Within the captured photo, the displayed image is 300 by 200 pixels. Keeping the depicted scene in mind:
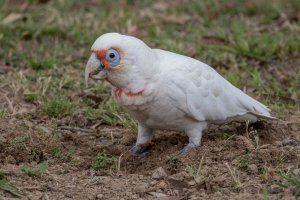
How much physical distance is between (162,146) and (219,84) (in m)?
0.65

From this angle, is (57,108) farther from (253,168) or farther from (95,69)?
(253,168)

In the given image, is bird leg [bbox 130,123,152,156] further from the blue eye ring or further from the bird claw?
the blue eye ring

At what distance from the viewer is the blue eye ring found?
14.9 feet

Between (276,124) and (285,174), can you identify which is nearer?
(285,174)

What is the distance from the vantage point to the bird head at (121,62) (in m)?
4.54

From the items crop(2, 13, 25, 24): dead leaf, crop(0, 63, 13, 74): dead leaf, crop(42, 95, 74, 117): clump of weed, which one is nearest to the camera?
crop(42, 95, 74, 117): clump of weed

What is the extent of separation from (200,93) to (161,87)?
0.36 m

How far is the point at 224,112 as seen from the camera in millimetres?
5000

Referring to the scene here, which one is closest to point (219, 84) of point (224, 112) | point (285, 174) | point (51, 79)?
point (224, 112)

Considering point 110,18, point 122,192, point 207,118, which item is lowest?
point 122,192

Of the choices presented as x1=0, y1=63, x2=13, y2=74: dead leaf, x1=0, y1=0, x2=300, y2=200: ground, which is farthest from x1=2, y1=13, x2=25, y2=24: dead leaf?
x1=0, y1=63, x2=13, y2=74: dead leaf

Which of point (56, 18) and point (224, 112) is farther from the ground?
point (56, 18)

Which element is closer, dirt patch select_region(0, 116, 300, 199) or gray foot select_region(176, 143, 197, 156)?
dirt patch select_region(0, 116, 300, 199)

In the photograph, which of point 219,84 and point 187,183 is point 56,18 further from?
point 187,183
